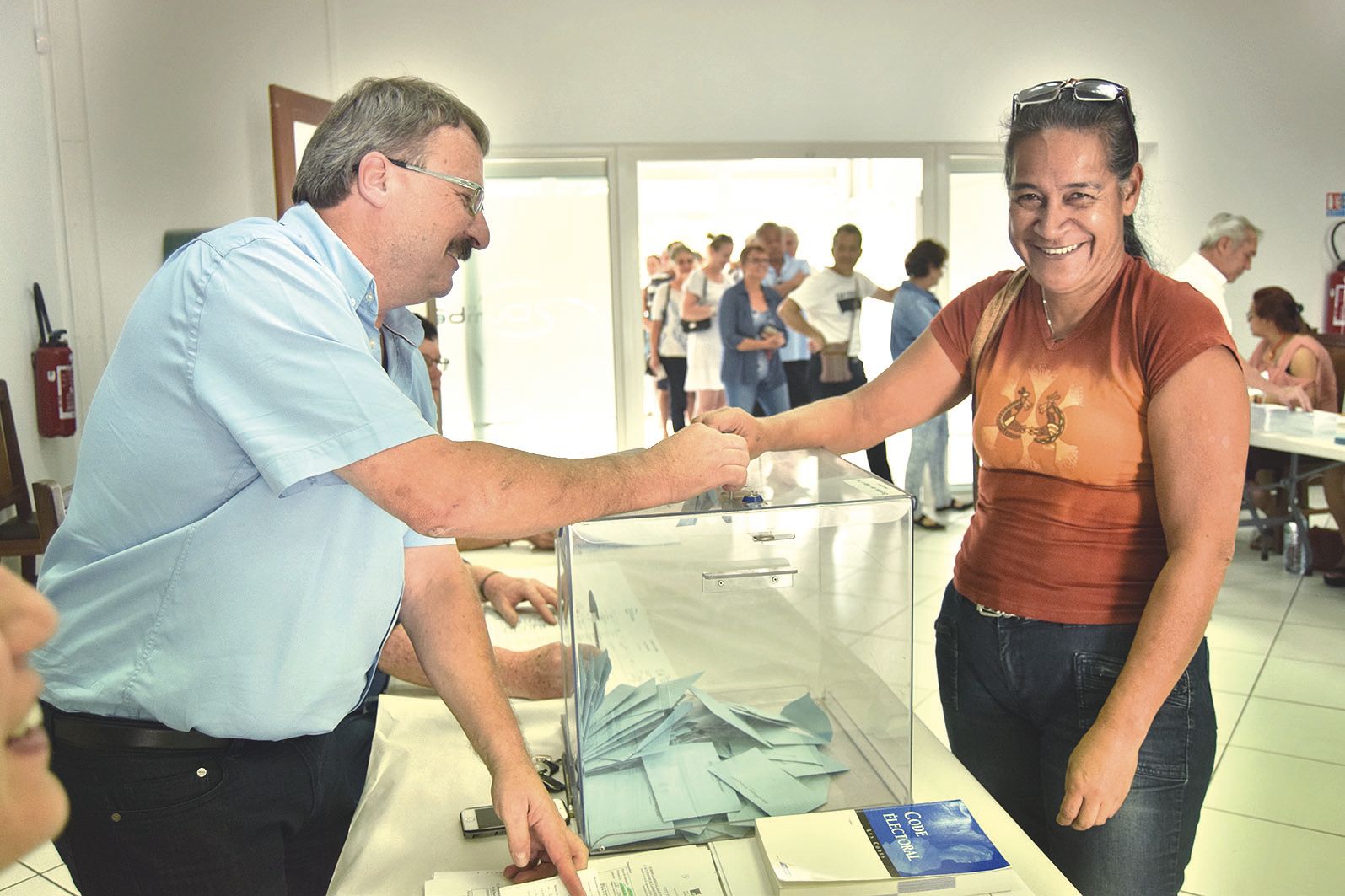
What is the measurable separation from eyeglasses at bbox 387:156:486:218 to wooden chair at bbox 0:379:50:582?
2809 millimetres

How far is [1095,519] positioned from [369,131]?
103cm

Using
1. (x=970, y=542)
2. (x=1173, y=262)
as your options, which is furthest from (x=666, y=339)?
(x=970, y=542)

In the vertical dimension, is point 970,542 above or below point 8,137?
below

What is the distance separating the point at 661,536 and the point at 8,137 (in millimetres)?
3583

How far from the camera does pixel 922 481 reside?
6082 millimetres

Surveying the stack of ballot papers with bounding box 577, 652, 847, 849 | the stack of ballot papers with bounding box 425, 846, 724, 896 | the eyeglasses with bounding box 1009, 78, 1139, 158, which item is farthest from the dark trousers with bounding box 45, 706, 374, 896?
the eyeglasses with bounding box 1009, 78, 1139, 158

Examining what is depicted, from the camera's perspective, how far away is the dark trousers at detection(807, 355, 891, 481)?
598cm

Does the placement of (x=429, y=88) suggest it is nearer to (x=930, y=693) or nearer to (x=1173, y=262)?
(x=930, y=693)

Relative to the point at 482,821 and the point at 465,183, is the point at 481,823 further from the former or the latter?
the point at 465,183

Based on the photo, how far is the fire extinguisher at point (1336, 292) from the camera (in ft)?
23.3

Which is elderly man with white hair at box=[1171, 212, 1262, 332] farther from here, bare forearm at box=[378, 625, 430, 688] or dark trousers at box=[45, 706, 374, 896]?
dark trousers at box=[45, 706, 374, 896]

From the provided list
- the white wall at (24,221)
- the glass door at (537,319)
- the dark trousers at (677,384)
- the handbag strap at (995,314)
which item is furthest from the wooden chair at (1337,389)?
the white wall at (24,221)

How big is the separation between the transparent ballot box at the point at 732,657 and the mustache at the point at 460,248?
403 mm

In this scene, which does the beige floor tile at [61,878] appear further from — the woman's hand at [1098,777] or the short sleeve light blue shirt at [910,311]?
the short sleeve light blue shirt at [910,311]
